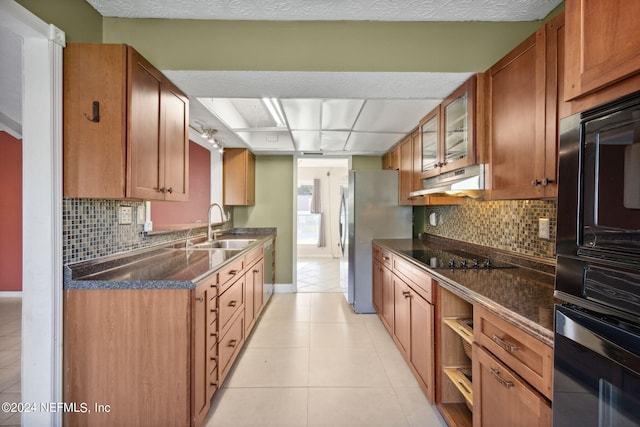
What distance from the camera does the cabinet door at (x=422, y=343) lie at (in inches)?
71.3

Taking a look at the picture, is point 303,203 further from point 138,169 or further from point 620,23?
point 620,23

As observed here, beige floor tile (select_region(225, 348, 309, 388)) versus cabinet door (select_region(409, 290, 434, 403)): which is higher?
cabinet door (select_region(409, 290, 434, 403))

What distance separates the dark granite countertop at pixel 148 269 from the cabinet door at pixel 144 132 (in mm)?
450

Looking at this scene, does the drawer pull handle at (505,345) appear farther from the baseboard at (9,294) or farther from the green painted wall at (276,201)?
the baseboard at (9,294)

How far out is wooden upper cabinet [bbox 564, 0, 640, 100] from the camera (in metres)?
0.76

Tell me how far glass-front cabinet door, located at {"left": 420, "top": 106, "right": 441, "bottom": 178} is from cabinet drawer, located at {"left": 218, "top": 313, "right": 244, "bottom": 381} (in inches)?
81.0

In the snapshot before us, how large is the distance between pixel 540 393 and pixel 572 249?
0.53m

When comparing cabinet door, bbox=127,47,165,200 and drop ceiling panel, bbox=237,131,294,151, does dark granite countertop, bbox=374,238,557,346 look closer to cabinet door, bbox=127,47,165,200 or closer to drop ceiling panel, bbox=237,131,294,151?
cabinet door, bbox=127,47,165,200

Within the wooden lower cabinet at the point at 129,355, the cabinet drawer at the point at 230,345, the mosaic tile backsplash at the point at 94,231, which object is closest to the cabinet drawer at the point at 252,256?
the cabinet drawer at the point at 230,345

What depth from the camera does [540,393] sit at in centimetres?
99

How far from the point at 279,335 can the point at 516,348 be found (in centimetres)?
228

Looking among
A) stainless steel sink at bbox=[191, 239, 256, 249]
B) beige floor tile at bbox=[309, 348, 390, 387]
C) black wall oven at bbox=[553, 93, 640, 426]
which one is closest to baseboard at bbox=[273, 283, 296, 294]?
stainless steel sink at bbox=[191, 239, 256, 249]

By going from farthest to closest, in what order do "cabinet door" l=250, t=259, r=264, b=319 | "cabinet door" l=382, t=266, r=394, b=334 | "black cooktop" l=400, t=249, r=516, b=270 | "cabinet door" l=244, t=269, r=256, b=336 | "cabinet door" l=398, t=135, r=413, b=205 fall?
"cabinet door" l=398, t=135, r=413, b=205 < "cabinet door" l=250, t=259, r=264, b=319 < "cabinet door" l=382, t=266, r=394, b=334 < "cabinet door" l=244, t=269, r=256, b=336 < "black cooktop" l=400, t=249, r=516, b=270

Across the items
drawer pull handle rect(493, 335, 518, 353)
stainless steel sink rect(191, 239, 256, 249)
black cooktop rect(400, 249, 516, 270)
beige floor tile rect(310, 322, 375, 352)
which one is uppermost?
black cooktop rect(400, 249, 516, 270)
